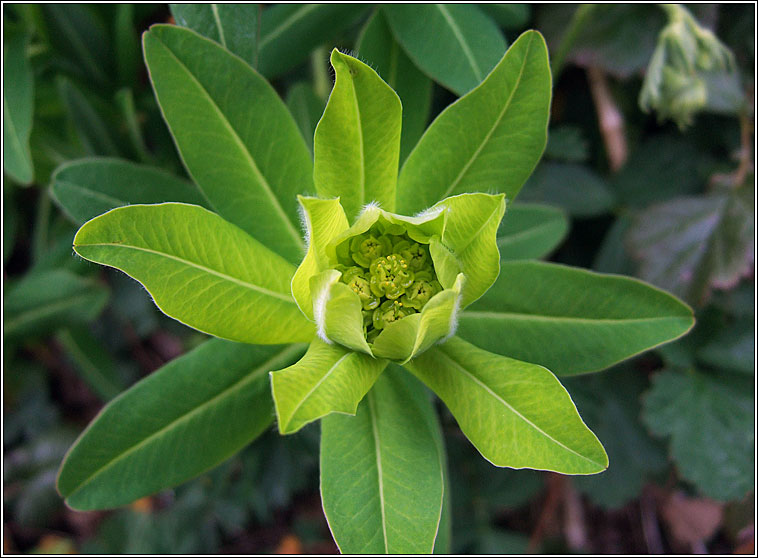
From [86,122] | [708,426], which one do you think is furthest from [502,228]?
[86,122]

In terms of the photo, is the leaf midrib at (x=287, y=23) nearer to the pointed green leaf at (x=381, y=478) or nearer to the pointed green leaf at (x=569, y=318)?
the pointed green leaf at (x=569, y=318)

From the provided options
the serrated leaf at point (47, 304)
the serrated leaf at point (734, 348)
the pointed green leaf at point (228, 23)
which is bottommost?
the serrated leaf at point (734, 348)

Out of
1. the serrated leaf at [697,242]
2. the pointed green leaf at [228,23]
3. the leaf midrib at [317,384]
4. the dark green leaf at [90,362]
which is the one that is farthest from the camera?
the dark green leaf at [90,362]

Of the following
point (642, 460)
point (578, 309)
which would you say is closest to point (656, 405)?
point (642, 460)

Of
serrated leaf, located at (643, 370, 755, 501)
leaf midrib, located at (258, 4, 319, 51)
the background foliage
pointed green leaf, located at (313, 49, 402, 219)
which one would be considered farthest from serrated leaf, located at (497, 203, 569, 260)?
leaf midrib, located at (258, 4, 319, 51)

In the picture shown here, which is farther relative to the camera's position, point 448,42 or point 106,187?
point 448,42

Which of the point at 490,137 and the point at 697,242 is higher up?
the point at 490,137

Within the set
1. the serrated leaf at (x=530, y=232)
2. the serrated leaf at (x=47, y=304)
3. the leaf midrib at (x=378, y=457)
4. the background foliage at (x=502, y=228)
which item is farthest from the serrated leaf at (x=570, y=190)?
the serrated leaf at (x=47, y=304)

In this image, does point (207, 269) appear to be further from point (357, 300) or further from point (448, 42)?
point (448, 42)
